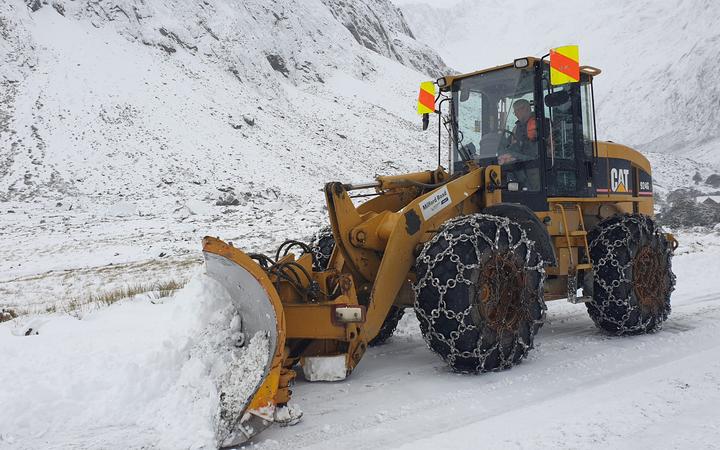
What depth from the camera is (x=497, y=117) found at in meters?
6.53

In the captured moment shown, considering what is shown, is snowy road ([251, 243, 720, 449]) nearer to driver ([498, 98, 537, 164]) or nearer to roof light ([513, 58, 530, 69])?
driver ([498, 98, 537, 164])

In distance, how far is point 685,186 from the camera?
139 feet

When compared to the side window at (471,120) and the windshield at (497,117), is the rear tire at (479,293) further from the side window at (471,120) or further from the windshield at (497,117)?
the side window at (471,120)

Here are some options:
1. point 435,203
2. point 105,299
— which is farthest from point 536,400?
point 105,299

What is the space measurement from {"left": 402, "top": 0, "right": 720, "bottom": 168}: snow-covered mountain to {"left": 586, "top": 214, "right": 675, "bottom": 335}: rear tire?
36.5m

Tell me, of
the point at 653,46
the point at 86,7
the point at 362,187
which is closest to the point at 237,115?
the point at 86,7

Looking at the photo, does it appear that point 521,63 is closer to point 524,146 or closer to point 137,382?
point 524,146

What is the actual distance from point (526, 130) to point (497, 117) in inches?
12.9

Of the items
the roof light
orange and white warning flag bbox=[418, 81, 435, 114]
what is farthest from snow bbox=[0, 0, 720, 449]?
the roof light

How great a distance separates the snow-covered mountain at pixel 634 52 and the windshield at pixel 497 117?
36651 mm

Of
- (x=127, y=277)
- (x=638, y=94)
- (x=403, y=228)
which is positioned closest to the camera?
(x=403, y=228)

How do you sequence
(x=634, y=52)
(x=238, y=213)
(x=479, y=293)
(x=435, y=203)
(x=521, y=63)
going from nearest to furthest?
1. (x=479, y=293)
2. (x=435, y=203)
3. (x=521, y=63)
4. (x=238, y=213)
5. (x=634, y=52)

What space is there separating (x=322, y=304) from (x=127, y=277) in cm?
793

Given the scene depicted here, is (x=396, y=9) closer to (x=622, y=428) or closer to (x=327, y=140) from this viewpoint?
(x=327, y=140)
